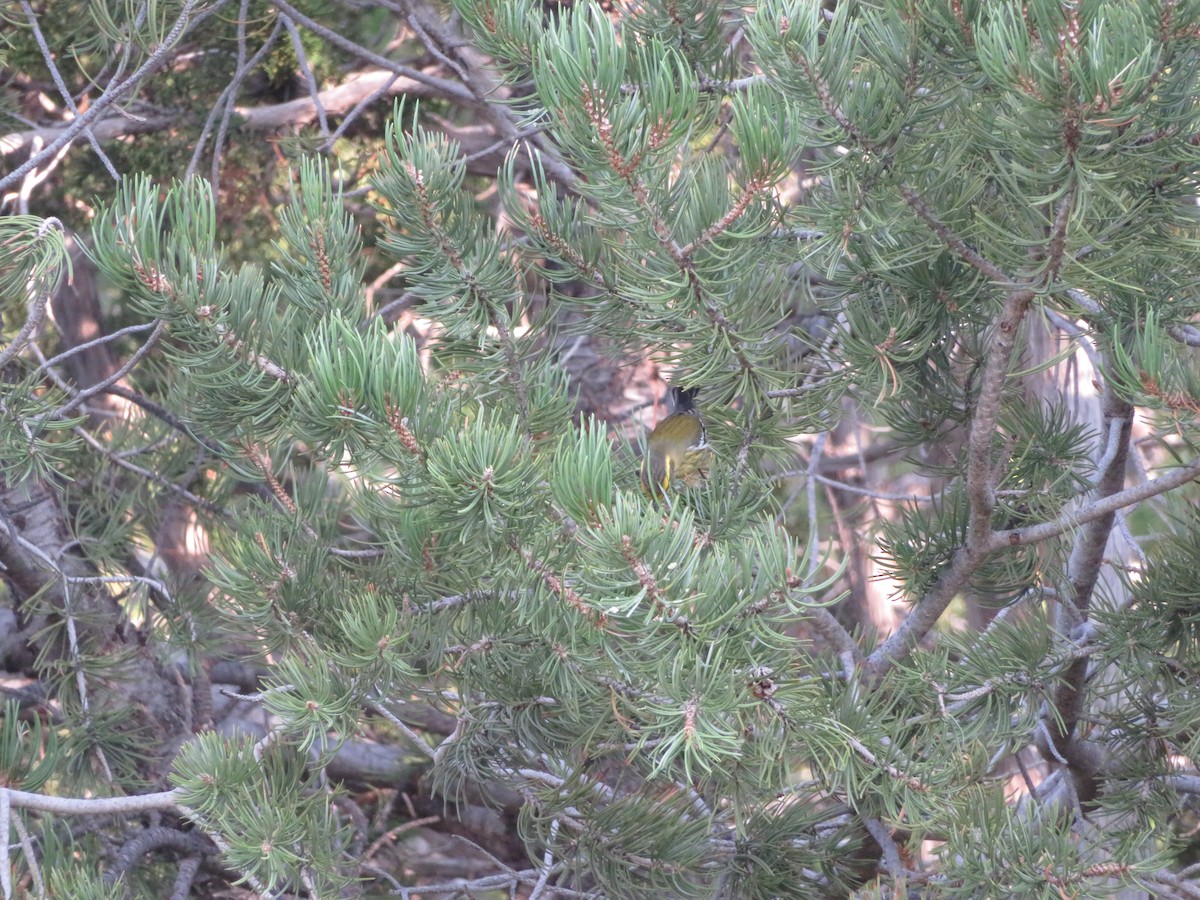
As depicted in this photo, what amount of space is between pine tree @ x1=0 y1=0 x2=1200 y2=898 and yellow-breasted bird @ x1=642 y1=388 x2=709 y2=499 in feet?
0.24

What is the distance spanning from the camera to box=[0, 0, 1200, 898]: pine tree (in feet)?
3.22

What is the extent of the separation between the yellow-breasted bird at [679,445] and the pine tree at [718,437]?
0.07 m

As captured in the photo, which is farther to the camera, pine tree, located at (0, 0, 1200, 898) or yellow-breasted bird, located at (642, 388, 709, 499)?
yellow-breasted bird, located at (642, 388, 709, 499)

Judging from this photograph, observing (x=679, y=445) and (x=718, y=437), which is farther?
(x=679, y=445)

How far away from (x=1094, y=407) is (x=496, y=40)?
2426 mm

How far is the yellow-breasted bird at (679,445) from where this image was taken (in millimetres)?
1521

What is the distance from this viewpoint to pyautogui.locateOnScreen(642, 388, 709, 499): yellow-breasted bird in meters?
1.52

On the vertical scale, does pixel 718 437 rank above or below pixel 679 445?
above

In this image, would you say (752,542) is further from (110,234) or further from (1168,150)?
(110,234)

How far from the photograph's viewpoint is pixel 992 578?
68.7 inches

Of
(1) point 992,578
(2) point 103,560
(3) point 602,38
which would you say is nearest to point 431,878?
(2) point 103,560

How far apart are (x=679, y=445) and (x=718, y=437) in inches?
8.5

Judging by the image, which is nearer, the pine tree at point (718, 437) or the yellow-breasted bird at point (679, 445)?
the pine tree at point (718, 437)

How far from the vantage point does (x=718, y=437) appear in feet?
4.76
